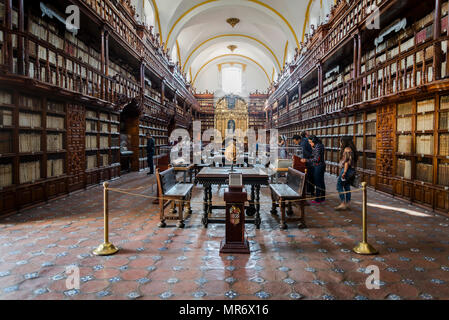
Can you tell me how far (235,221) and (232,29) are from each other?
24702mm

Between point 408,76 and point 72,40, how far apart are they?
30.3 feet

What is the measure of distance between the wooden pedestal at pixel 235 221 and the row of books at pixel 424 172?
432 centimetres

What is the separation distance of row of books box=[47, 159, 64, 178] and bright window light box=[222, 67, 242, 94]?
27.4 m

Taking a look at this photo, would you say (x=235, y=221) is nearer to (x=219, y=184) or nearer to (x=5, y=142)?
(x=219, y=184)

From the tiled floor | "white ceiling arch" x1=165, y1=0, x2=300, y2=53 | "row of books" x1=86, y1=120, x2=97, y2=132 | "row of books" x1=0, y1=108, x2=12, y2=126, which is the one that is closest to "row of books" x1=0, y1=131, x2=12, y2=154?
"row of books" x1=0, y1=108, x2=12, y2=126

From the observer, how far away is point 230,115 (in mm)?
28688

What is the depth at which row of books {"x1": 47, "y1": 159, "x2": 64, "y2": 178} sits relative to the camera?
236 inches

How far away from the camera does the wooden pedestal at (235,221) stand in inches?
126

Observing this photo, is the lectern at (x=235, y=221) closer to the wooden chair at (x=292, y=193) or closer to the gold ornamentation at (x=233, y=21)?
the wooden chair at (x=292, y=193)

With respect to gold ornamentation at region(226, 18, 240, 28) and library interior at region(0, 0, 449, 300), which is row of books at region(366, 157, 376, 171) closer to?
library interior at region(0, 0, 449, 300)
